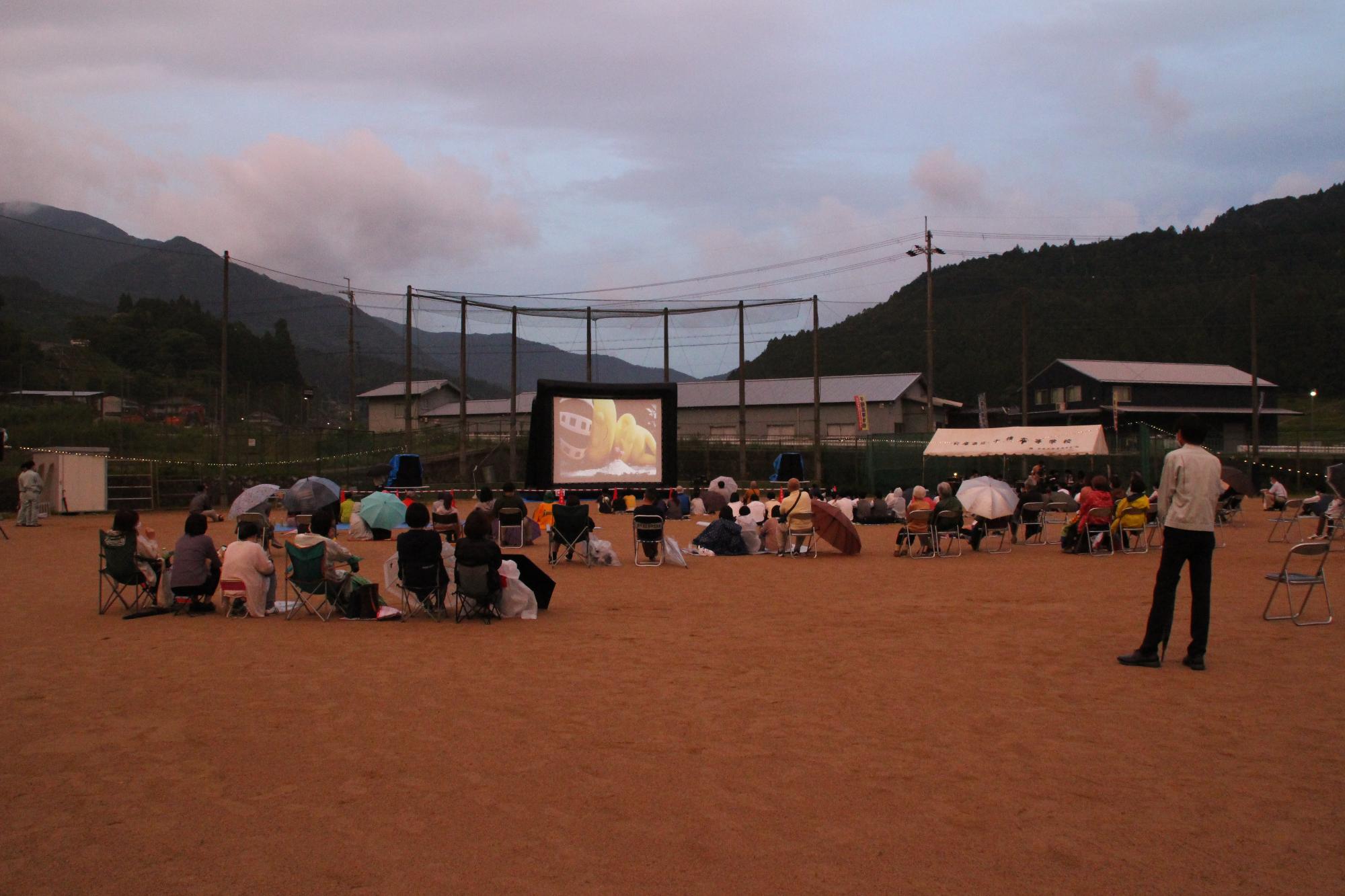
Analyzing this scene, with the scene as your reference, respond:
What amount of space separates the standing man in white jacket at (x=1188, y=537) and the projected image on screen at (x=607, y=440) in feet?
58.2

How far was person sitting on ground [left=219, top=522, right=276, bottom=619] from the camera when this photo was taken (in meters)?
8.94

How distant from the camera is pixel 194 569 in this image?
9.04 meters

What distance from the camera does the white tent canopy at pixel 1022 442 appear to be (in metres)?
26.0

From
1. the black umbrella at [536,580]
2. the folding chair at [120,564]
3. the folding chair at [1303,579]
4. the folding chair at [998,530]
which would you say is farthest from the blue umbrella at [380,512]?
the folding chair at [1303,579]

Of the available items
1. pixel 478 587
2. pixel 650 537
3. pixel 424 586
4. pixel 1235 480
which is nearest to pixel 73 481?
pixel 650 537

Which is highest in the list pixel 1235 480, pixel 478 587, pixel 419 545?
pixel 1235 480

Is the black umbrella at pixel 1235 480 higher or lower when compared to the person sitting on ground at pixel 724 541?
higher

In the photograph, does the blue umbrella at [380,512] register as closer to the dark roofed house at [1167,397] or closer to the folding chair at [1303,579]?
the folding chair at [1303,579]

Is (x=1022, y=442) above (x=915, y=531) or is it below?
above

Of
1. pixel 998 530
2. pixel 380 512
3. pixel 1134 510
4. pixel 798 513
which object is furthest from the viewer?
pixel 380 512

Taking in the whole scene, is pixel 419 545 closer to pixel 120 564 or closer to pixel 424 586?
pixel 424 586

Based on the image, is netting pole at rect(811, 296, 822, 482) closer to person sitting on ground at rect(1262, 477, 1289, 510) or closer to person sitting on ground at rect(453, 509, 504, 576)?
person sitting on ground at rect(1262, 477, 1289, 510)

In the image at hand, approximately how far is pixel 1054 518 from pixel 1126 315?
46.4 meters

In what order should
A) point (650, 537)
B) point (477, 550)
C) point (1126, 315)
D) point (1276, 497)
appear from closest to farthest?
point (477, 550)
point (650, 537)
point (1276, 497)
point (1126, 315)
